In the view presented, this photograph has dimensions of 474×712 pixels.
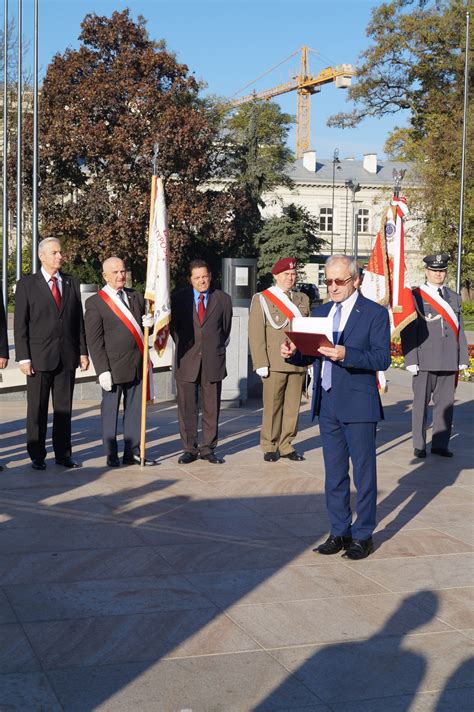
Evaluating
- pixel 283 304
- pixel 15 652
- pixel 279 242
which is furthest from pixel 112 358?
pixel 279 242

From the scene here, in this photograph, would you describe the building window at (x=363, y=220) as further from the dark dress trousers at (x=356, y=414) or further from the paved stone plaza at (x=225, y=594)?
the dark dress trousers at (x=356, y=414)

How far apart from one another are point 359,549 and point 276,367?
11.9 ft

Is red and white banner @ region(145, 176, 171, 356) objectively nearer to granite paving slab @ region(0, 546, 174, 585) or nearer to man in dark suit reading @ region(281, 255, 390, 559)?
man in dark suit reading @ region(281, 255, 390, 559)

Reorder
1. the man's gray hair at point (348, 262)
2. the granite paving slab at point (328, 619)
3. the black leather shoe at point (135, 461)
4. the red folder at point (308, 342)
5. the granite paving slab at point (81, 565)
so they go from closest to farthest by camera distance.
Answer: the granite paving slab at point (328, 619)
the granite paving slab at point (81, 565)
the red folder at point (308, 342)
the man's gray hair at point (348, 262)
the black leather shoe at point (135, 461)

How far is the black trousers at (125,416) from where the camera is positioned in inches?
374

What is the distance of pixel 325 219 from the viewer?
86438mm

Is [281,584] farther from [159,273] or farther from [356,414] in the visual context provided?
[159,273]

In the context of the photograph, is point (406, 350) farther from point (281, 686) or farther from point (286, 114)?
point (286, 114)

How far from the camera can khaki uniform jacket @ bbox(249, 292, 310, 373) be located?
9.95 metres

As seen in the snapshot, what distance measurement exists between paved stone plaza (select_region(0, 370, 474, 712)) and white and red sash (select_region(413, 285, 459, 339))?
1.63 metres

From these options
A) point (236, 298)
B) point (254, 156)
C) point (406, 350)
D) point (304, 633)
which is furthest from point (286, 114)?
point (304, 633)

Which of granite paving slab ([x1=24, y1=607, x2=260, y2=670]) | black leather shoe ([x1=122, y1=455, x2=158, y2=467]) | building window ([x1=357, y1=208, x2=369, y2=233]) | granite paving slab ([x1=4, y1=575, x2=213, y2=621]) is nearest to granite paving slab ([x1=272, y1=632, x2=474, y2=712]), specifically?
granite paving slab ([x1=24, y1=607, x2=260, y2=670])

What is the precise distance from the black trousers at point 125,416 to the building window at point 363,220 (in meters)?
76.5

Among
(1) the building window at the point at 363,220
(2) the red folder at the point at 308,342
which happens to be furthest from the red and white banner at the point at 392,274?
(1) the building window at the point at 363,220
